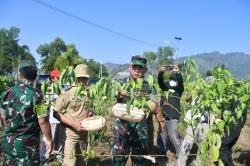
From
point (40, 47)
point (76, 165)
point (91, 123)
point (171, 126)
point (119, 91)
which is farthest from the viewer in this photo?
point (40, 47)

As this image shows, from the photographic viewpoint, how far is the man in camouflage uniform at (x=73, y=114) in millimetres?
4203

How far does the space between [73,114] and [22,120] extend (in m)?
0.99

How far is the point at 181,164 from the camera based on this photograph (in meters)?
5.18

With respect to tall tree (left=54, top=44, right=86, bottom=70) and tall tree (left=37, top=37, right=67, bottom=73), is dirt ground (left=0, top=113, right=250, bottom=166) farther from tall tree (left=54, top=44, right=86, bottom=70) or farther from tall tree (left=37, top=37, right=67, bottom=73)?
tall tree (left=37, top=37, right=67, bottom=73)

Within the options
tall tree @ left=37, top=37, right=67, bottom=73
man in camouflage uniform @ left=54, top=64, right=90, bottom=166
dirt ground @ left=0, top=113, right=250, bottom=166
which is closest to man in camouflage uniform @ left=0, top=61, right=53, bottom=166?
man in camouflage uniform @ left=54, top=64, right=90, bottom=166

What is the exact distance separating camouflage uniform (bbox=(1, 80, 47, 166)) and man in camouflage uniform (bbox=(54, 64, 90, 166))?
0.78 m

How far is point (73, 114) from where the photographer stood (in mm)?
4293

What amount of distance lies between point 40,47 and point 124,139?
58.7m

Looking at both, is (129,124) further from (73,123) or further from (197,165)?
(197,165)

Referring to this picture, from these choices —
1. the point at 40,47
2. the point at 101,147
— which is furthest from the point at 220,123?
the point at 40,47

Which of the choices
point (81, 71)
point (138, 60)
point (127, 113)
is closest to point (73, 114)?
point (81, 71)

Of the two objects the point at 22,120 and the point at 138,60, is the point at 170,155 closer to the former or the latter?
the point at 138,60

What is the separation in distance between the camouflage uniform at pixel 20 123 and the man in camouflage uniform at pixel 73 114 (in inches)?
30.7

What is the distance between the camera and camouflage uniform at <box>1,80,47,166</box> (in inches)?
131
